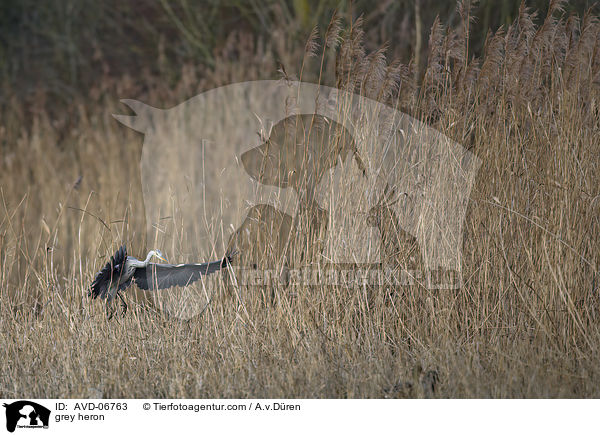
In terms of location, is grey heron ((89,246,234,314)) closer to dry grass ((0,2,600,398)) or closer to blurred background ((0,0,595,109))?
dry grass ((0,2,600,398))

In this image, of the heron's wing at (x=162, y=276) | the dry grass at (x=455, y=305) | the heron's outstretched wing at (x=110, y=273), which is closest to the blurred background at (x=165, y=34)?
the dry grass at (x=455, y=305)

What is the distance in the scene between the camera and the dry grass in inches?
80.0

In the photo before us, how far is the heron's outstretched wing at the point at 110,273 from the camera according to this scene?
199 centimetres

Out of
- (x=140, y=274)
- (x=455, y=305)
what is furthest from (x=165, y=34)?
(x=455, y=305)

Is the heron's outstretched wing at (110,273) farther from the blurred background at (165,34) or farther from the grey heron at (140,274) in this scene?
the blurred background at (165,34)

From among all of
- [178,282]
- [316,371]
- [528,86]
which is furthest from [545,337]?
[178,282]

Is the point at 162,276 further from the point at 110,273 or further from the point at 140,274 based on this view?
the point at 110,273

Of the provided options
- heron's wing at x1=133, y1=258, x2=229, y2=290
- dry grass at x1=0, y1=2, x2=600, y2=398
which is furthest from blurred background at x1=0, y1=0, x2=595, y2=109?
heron's wing at x1=133, y1=258, x2=229, y2=290

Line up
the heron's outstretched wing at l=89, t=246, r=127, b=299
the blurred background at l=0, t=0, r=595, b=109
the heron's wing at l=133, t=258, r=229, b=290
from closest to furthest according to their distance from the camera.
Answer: the heron's outstretched wing at l=89, t=246, r=127, b=299
the heron's wing at l=133, t=258, r=229, b=290
the blurred background at l=0, t=0, r=595, b=109

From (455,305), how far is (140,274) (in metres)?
1.22

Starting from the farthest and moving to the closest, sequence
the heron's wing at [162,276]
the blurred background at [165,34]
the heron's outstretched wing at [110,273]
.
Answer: the blurred background at [165,34] < the heron's wing at [162,276] < the heron's outstretched wing at [110,273]

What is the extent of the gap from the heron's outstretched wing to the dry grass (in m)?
0.24
